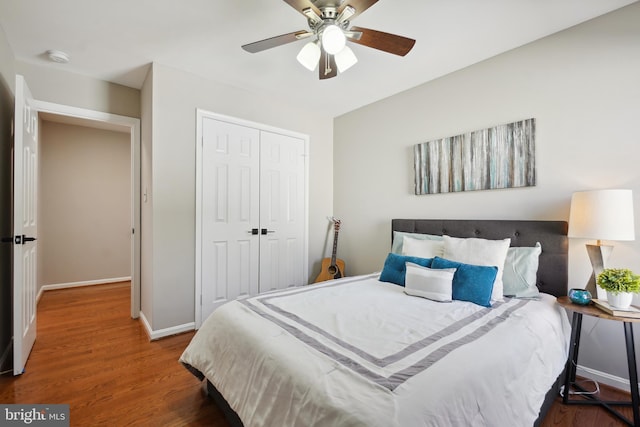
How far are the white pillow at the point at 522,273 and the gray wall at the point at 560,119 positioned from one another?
0.33 metres

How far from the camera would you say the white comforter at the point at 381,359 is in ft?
3.13

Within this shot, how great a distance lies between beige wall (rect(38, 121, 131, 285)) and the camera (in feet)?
13.9

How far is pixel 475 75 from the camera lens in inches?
103

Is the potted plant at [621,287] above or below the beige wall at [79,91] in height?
below

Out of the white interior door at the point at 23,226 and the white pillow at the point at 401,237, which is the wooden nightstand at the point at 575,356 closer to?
the white pillow at the point at 401,237

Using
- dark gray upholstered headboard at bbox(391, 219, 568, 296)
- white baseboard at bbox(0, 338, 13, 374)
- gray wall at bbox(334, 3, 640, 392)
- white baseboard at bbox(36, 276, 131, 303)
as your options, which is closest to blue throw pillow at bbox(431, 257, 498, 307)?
dark gray upholstered headboard at bbox(391, 219, 568, 296)

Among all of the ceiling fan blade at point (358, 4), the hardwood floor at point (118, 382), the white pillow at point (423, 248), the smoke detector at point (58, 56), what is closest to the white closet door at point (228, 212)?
the hardwood floor at point (118, 382)

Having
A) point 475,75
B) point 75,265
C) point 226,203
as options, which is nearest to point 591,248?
point 475,75

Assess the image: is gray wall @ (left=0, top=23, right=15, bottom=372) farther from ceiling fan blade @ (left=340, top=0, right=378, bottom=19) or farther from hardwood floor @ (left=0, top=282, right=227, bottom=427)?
ceiling fan blade @ (left=340, top=0, right=378, bottom=19)

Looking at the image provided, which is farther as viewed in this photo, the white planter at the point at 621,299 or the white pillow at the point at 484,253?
the white pillow at the point at 484,253

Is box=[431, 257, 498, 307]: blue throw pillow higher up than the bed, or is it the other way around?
box=[431, 257, 498, 307]: blue throw pillow

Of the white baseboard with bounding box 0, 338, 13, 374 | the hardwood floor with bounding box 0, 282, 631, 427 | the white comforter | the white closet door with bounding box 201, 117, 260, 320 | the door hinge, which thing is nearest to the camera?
the white comforter

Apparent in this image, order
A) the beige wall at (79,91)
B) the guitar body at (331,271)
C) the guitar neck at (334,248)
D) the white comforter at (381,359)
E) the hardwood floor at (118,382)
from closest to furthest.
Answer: the white comforter at (381,359), the hardwood floor at (118,382), the beige wall at (79,91), the guitar body at (331,271), the guitar neck at (334,248)

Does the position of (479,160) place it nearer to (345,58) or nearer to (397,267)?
(397,267)
